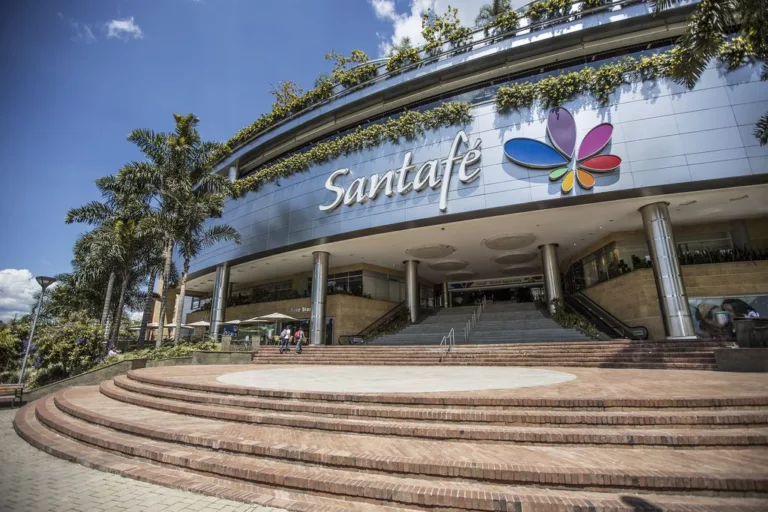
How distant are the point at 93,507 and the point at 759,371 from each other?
1372 centimetres

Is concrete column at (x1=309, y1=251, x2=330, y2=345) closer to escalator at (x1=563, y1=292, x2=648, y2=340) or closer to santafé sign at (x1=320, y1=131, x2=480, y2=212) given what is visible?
santafé sign at (x1=320, y1=131, x2=480, y2=212)

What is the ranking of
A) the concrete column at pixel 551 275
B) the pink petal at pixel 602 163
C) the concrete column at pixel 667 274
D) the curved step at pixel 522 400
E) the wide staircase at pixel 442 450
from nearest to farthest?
1. the wide staircase at pixel 442 450
2. the curved step at pixel 522 400
3. the concrete column at pixel 667 274
4. the pink petal at pixel 602 163
5. the concrete column at pixel 551 275

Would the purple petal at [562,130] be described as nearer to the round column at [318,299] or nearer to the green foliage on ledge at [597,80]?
the green foliage on ledge at [597,80]

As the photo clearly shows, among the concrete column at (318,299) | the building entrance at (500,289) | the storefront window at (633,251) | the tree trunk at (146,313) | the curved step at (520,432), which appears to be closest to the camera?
the curved step at (520,432)

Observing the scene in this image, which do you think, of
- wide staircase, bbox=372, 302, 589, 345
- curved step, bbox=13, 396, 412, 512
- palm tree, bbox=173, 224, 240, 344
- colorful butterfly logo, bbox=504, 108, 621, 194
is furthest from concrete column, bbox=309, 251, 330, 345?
curved step, bbox=13, 396, 412, 512

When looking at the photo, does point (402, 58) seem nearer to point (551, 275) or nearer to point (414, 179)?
point (414, 179)

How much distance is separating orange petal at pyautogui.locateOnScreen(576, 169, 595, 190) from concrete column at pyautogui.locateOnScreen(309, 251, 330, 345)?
50.1 ft

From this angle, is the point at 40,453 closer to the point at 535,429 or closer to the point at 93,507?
the point at 93,507

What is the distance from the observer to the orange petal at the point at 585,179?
1575 centimetres

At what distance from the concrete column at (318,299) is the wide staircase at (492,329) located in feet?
11.4

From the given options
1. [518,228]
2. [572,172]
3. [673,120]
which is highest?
[673,120]

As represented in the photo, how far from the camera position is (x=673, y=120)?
15.5 m

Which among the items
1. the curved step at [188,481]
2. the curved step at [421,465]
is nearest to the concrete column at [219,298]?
the curved step at [188,481]

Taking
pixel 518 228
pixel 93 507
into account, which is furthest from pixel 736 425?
pixel 518 228
